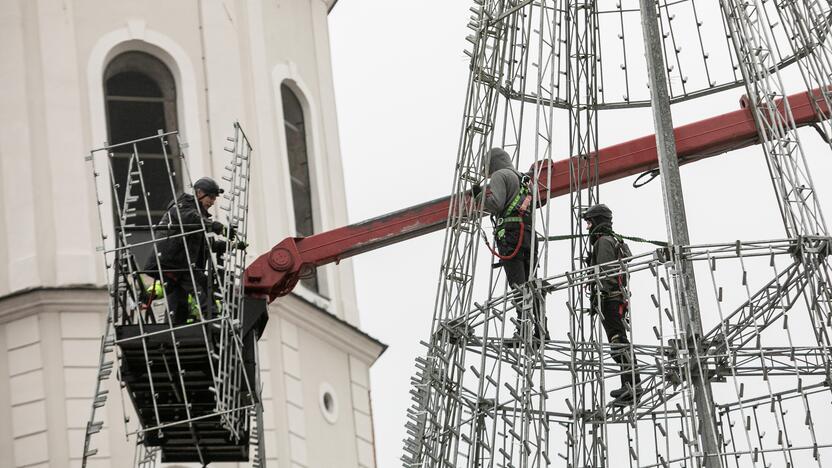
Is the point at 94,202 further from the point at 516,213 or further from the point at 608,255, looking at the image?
the point at 608,255

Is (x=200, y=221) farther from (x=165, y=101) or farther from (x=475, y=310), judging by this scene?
(x=165, y=101)

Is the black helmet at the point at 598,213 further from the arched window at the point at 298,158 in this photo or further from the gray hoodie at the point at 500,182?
the arched window at the point at 298,158

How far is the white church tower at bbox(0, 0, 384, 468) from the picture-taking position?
36.8 meters

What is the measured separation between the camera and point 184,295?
23547 millimetres

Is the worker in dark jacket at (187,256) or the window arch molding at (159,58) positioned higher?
the window arch molding at (159,58)

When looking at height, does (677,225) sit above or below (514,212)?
below

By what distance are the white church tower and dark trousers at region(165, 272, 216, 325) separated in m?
12.7

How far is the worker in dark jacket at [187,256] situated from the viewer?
23.3m

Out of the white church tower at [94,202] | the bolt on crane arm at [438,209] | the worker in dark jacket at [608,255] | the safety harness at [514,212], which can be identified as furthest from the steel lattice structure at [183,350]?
the white church tower at [94,202]

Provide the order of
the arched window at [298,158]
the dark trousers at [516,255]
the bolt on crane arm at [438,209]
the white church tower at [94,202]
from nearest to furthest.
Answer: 1. the dark trousers at [516,255]
2. the bolt on crane arm at [438,209]
3. the white church tower at [94,202]
4. the arched window at [298,158]

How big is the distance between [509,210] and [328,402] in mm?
17850

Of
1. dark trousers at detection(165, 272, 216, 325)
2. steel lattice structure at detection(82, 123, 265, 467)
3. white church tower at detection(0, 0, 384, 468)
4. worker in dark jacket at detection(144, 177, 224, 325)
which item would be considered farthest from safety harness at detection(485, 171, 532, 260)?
white church tower at detection(0, 0, 384, 468)

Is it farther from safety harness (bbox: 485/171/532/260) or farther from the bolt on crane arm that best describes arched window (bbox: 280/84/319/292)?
safety harness (bbox: 485/171/532/260)

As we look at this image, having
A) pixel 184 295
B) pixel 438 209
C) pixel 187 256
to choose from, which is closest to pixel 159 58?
pixel 438 209
